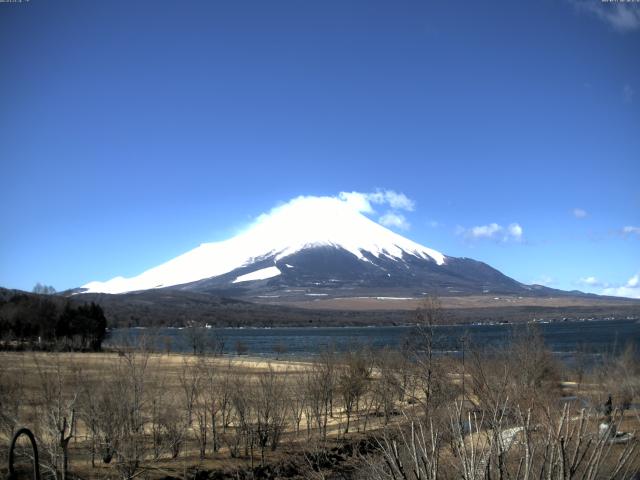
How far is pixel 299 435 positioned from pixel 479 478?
2555 centimetres

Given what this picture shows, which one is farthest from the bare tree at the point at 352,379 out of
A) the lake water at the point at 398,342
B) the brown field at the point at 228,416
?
the lake water at the point at 398,342

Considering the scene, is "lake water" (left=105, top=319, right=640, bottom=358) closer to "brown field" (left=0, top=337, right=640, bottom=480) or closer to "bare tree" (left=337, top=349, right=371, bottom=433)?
"bare tree" (left=337, top=349, right=371, bottom=433)

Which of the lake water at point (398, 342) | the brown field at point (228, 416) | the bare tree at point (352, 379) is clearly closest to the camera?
the brown field at point (228, 416)

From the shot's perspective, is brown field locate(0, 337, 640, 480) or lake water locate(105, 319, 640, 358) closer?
brown field locate(0, 337, 640, 480)

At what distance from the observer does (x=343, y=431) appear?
33125 millimetres

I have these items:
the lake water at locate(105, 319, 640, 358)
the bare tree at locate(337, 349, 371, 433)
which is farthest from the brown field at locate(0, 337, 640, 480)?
the lake water at locate(105, 319, 640, 358)

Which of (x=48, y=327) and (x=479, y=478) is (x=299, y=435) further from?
(x=48, y=327)

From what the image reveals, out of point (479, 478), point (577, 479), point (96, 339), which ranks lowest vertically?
point (96, 339)

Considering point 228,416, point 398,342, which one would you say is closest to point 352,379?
point 228,416

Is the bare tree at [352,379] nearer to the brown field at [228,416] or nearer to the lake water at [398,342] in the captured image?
the brown field at [228,416]

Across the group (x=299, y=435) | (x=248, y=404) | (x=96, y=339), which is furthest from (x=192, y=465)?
(x=96, y=339)

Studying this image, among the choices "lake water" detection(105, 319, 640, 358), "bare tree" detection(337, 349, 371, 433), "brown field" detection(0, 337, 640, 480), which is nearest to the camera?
"brown field" detection(0, 337, 640, 480)

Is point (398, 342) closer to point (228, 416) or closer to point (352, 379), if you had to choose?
point (352, 379)

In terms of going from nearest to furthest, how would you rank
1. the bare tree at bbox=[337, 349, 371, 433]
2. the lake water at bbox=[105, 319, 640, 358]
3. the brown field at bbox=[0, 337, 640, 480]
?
the brown field at bbox=[0, 337, 640, 480]
the bare tree at bbox=[337, 349, 371, 433]
the lake water at bbox=[105, 319, 640, 358]
